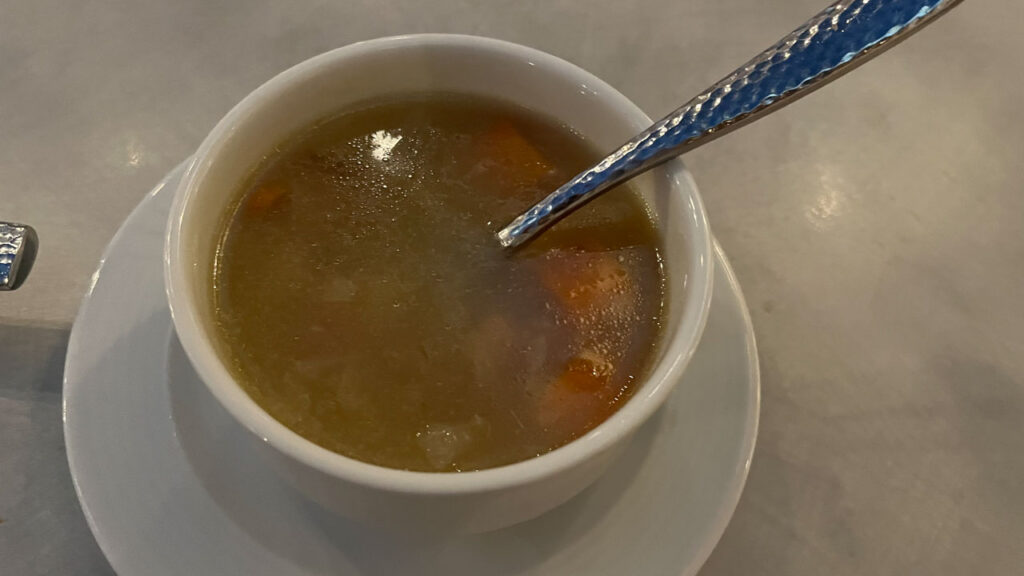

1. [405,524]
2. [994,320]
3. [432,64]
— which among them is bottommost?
[994,320]

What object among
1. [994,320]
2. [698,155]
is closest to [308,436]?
[698,155]

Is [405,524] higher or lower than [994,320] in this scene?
higher

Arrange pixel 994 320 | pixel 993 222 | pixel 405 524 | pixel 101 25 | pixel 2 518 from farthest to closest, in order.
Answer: pixel 101 25 < pixel 993 222 < pixel 994 320 < pixel 2 518 < pixel 405 524

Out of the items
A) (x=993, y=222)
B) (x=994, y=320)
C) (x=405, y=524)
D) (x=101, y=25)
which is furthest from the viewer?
(x=101, y=25)

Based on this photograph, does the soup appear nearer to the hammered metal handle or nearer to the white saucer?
the white saucer

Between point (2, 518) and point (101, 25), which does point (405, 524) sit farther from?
point (101, 25)

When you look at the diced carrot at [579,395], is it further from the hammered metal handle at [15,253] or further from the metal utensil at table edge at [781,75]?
the hammered metal handle at [15,253]

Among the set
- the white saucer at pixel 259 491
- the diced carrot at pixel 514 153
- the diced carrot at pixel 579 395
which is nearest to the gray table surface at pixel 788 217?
the white saucer at pixel 259 491
